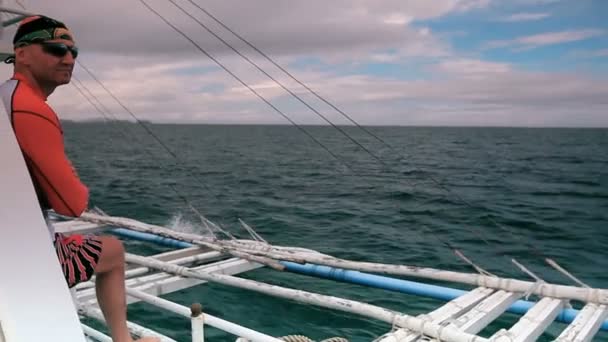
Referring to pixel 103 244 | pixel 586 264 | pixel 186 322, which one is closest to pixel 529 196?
pixel 586 264

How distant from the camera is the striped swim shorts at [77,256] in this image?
2.43 m

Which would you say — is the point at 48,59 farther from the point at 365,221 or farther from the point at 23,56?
the point at 365,221

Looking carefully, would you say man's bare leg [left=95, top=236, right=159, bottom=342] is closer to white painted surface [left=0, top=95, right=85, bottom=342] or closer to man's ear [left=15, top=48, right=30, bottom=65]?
white painted surface [left=0, top=95, right=85, bottom=342]

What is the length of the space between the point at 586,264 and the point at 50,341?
13143 millimetres

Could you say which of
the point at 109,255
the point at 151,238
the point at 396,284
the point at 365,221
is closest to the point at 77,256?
the point at 109,255

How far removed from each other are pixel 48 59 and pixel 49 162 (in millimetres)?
513

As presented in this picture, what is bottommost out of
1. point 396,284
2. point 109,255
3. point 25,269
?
point 396,284

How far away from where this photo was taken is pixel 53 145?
82.7 inches

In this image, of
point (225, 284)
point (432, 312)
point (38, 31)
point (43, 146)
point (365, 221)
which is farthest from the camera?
point (365, 221)

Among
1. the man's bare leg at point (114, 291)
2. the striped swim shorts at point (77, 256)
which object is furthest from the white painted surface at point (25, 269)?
the man's bare leg at point (114, 291)

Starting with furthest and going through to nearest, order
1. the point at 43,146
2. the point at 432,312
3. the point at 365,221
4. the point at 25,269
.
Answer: the point at 365,221
the point at 432,312
the point at 43,146
the point at 25,269

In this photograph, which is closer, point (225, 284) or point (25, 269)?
point (25, 269)

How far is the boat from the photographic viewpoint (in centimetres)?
182

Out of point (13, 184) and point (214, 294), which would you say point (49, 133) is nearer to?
point (13, 184)
